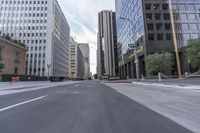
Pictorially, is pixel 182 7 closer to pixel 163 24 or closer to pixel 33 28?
pixel 163 24

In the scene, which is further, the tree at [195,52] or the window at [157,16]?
the window at [157,16]

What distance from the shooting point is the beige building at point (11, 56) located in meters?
51.4

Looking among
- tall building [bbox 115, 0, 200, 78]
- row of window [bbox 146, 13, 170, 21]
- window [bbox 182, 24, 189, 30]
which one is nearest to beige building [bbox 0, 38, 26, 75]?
tall building [bbox 115, 0, 200, 78]

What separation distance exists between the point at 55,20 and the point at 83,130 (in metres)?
113

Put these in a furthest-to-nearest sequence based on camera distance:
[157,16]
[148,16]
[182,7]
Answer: [182,7] → [157,16] → [148,16]

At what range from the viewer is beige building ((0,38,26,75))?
2025 inches

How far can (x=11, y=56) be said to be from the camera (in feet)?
182

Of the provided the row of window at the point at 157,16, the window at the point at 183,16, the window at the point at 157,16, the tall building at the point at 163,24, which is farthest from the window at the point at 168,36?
the window at the point at 183,16

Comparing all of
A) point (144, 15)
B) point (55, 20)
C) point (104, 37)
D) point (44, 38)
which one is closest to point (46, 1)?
point (55, 20)

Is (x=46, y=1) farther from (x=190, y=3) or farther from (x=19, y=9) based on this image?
(x=190, y=3)

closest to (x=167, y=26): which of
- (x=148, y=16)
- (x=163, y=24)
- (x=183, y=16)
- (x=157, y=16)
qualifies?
(x=163, y=24)

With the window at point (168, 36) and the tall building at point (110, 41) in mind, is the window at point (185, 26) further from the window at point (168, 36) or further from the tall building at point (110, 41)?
the tall building at point (110, 41)

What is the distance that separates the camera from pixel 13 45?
5594 centimetres

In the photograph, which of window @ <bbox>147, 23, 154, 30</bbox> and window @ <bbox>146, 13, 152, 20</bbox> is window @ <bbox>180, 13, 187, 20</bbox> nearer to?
window @ <bbox>146, 13, 152, 20</bbox>
